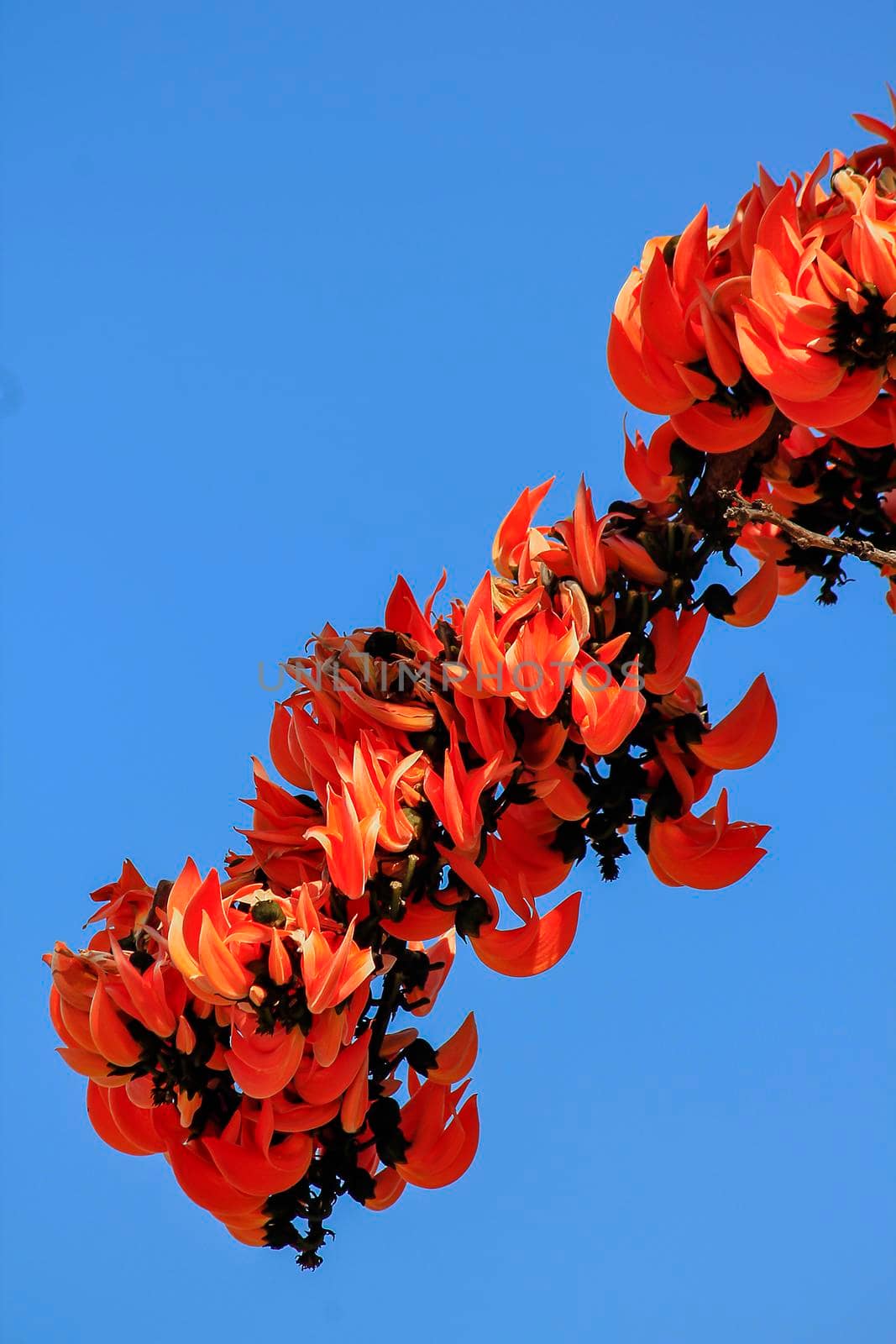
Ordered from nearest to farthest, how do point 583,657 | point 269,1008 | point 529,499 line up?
point 269,1008, point 583,657, point 529,499

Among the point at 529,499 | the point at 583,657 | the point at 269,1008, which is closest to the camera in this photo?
the point at 269,1008

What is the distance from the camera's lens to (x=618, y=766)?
149 centimetres

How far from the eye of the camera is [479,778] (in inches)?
52.5

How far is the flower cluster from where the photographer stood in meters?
1.30

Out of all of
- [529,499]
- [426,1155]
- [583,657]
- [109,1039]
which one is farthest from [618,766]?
[109,1039]

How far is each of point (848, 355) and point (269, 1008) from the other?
29.7 inches

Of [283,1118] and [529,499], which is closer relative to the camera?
[283,1118]

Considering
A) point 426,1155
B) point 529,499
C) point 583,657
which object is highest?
point 529,499

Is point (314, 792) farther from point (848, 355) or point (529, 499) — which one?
A: point (848, 355)

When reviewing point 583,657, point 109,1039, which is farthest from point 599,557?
point 109,1039

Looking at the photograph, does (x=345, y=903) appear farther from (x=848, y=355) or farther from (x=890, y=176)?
(x=890, y=176)

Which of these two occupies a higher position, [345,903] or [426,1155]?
[345,903]

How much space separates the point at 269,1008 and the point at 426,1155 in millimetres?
278

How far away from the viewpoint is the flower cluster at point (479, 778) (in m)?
1.30
